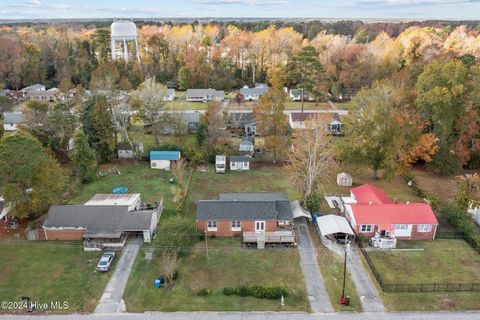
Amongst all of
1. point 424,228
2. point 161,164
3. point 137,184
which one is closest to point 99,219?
point 137,184

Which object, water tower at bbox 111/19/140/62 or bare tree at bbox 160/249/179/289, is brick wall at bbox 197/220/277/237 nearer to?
bare tree at bbox 160/249/179/289

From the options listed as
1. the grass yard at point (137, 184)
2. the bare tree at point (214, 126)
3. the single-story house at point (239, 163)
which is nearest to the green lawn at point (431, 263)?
the grass yard at point (137, 184)

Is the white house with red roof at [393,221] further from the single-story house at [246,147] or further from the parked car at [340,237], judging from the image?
the single-story house at [246,147]

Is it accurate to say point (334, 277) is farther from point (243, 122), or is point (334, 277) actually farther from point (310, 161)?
point (243, 122)

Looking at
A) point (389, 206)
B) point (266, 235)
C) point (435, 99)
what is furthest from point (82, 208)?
point (435, 99)

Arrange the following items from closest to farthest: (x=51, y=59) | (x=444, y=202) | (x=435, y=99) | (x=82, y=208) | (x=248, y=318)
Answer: (x=248, y=318)
(x=82, y=208)
(x=444, y=202)
(x=435, y=99)
(x=51, y=59)

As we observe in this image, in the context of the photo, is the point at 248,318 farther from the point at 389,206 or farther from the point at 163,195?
the point at 163,195

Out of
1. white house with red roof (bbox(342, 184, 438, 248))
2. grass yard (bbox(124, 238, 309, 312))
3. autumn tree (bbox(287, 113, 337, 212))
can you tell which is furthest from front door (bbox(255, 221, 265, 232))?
white house with red roof (bbox(342, 184, 438, 248))
